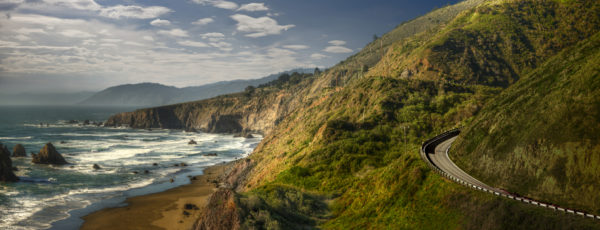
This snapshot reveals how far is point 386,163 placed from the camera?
39562 millimetres

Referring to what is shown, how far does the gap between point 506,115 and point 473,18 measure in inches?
3469

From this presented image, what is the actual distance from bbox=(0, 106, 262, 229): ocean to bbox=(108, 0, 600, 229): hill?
18.5m

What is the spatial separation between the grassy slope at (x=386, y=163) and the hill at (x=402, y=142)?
0.36ft

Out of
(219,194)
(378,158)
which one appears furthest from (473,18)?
(219,194)

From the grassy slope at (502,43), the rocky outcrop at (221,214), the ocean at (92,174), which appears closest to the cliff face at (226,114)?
the ocean at (92,174)

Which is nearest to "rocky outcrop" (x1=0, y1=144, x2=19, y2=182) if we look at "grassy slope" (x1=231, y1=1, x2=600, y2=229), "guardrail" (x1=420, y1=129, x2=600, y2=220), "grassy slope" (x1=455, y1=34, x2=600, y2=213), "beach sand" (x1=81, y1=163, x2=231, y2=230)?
"beach sand" (x1=81, y1=163, x2=231, y2=230)

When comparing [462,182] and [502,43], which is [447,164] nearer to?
[462,182]

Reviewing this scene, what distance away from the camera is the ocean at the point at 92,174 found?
44.6m

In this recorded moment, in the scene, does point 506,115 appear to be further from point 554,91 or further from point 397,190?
point 397,190

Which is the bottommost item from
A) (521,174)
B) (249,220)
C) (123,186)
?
(123,186)

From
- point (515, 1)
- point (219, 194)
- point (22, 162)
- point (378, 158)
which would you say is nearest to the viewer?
point (219, 194)

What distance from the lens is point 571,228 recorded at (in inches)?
656

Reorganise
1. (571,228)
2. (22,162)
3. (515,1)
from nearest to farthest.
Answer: (571,228) < (22,162) < (515,1)

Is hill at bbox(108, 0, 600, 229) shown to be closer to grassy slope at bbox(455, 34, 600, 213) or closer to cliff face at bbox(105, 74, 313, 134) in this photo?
grassy slope at bbox(455, 34, 600, 213)
